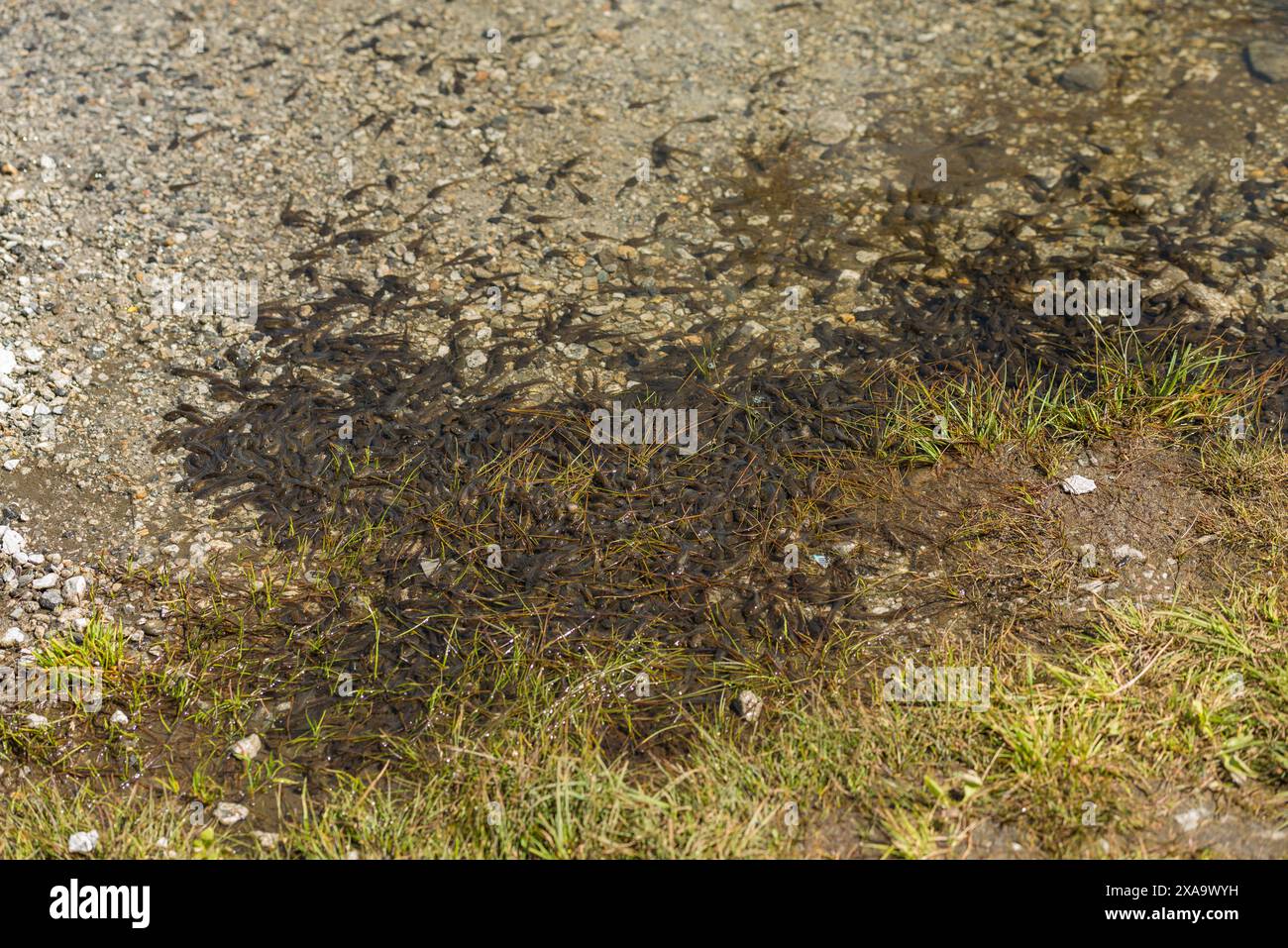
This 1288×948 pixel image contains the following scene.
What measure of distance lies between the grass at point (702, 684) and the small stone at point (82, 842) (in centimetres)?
6

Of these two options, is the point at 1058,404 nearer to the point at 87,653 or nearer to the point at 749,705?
the point at 749,705

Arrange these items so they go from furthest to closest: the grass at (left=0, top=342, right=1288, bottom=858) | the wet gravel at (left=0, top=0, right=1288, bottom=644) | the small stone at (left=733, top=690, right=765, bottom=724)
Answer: the wet gravel at (left=0, top=0, right=1288, bottom=644) < the small stone at (left=733, top=690, right=765, bottom=724) < the grass at (left=0, top=342, right=1288, bottom=858)

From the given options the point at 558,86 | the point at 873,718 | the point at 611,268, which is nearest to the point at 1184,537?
the point at 873,718

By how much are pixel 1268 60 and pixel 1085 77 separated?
1.32 meters

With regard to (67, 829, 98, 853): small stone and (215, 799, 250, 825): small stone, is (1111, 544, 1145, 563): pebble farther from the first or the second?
(67, 829, 98, 853): small stone

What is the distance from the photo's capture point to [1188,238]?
6.67 metres

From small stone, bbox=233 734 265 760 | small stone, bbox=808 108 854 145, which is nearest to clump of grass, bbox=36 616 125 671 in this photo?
small stone, bbox=233 734 265 760

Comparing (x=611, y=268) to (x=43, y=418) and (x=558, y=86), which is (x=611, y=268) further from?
(x=43, y=418)

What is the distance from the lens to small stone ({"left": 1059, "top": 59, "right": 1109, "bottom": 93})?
7.84 m

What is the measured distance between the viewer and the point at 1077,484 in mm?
5234

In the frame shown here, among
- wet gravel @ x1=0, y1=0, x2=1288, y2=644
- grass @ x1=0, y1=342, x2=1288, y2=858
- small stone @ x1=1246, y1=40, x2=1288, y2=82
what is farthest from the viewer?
small stone @ x1=1246, y1=40, x2=1288, y2=82

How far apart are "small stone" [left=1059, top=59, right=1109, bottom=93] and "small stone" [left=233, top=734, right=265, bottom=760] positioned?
22.7 ft

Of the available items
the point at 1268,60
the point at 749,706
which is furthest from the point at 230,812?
the point at 1268,60

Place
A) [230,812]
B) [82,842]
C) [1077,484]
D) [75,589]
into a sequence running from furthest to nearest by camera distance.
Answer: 1. [1077,484]
2. [75,589]
3. [230,812]
4. [82,842]
